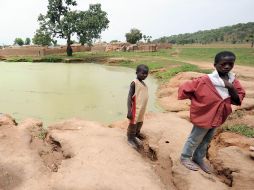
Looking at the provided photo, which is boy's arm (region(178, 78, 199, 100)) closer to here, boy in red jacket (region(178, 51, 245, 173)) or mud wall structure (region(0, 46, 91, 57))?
boy in red jacket (region(178, 51, 245, 173))

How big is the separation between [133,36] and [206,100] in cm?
4977

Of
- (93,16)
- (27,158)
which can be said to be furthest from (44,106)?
(93,16)

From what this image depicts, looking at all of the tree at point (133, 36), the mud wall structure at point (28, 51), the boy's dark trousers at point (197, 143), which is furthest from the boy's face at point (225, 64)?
the tree at point (133, 36)

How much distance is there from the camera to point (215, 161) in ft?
13.9

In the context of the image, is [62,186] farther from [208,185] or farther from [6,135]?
[6,135]

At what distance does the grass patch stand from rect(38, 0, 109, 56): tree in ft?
67.1

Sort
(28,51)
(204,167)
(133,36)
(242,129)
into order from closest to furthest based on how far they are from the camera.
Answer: (204,167) → (242,129) → (28,51) → (133,36)

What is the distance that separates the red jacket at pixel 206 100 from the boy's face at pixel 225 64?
0.55 feet

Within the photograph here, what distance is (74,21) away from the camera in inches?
995

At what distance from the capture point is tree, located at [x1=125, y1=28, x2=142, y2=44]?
172 ft

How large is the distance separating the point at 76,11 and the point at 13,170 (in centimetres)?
2328

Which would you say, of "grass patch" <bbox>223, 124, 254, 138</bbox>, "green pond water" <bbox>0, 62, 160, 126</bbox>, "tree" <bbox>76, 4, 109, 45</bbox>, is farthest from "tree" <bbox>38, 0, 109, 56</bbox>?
"grass patch" <bbox>223, 124, 254, 138</bbox>

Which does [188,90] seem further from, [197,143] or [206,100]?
[197,143]

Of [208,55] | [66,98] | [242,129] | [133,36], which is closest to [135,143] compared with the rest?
[242,129]
